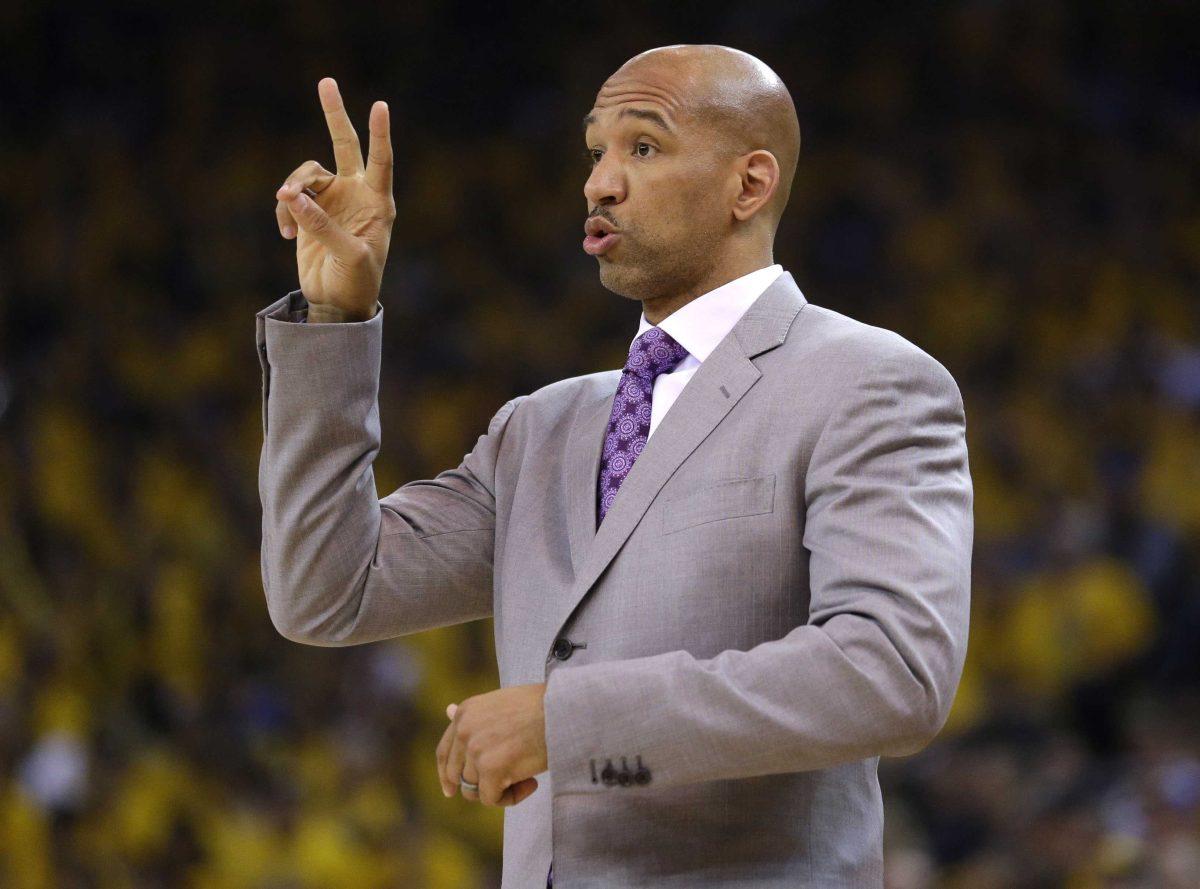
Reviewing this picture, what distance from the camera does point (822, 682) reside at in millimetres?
1302

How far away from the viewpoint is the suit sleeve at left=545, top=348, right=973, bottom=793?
4.26 feet

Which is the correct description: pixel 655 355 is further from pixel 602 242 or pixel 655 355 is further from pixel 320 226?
pixel 320 226

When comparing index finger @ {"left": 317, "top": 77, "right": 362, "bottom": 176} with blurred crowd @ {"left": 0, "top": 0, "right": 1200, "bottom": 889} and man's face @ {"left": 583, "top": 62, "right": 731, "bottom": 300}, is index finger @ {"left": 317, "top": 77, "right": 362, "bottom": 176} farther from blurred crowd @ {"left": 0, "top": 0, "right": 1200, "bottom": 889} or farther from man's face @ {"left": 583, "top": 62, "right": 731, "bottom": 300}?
blurred crowd @ {"left": 0, "top": 0, "right": 1200, "bottom": 889}

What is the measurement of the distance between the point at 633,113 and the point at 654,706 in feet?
2.11

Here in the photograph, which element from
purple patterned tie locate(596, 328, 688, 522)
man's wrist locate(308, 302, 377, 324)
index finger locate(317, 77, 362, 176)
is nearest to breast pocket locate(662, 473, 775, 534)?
purple patterned tie locate(596, 328, 688, 522)

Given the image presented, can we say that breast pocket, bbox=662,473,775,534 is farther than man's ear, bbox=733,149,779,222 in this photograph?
No

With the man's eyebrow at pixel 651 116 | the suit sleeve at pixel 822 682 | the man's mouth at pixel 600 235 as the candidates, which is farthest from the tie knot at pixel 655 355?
the suit sleeve at pixel 822 682

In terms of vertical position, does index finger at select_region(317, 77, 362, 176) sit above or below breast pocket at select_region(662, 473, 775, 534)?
above

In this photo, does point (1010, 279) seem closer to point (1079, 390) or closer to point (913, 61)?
point (1079, 390)

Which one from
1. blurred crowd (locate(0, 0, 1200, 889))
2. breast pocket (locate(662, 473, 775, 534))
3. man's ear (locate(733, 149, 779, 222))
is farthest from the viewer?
blurred crowd (locate(0, 0, 1200, 889))

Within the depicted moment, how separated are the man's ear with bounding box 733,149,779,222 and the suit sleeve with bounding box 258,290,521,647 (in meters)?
0.38

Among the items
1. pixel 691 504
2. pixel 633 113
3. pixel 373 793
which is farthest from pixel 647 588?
pixel 373 793

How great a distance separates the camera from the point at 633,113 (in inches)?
65.7

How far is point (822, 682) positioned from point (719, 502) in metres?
0.24
